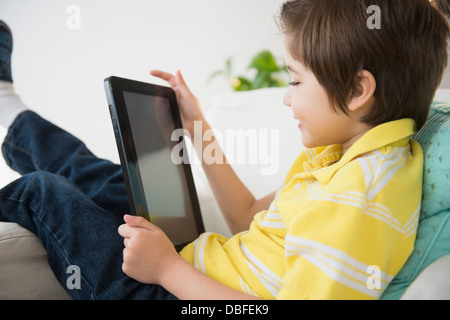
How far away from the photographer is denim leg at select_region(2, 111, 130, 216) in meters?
0.91

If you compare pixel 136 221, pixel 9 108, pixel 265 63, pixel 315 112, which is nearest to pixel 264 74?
pixel 265 63

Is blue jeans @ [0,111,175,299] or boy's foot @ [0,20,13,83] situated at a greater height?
boy's foot @ [0,20,13,83]

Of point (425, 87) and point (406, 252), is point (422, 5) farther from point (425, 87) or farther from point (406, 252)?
point (406, 252)

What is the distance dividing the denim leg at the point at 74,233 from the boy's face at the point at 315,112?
37cm

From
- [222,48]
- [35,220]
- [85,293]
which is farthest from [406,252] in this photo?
[222,48]

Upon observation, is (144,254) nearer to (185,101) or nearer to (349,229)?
(349,229)

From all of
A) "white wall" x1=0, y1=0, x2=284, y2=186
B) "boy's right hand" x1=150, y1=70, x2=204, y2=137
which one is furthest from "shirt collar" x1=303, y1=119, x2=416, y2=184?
"white wall" x1=0, y1=0, x2=284, y2=186

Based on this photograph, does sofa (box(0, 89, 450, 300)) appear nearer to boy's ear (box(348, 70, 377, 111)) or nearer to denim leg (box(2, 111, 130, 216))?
boy's ear (box(348, 70, 377, 111))

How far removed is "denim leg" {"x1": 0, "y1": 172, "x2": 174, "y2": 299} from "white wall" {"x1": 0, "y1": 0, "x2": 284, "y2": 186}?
4.54 ft

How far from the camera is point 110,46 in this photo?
6.99ft

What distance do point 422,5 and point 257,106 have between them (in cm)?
62

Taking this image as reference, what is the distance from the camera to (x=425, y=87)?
61cm

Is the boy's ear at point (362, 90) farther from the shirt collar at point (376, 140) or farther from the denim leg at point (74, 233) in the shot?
the denim leg at point (74, 233)

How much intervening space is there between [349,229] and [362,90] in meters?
0.23
